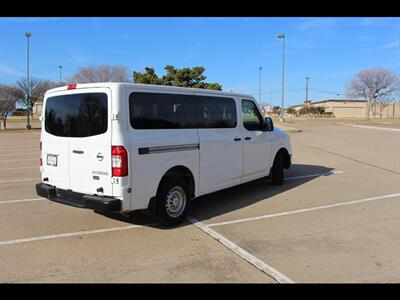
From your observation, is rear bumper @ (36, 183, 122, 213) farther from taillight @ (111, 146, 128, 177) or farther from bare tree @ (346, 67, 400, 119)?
bare tree @ (346, 67, 400, 119)

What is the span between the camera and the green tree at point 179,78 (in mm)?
38219

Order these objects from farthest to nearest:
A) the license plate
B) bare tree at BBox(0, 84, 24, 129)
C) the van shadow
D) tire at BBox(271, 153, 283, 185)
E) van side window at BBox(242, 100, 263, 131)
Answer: bare tree at BBox(0, 84, 24, 129) → tire at BBox(271, 153, 283, 185) → van side window at BBox(242, 100, 263, 131) → the van shadow → the license plate

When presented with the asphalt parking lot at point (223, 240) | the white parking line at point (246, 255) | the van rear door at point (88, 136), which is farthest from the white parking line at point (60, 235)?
the white parking line at point (246, 255)

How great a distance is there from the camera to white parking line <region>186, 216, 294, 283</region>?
393 centimetres

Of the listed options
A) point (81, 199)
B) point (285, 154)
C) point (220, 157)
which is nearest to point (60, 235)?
point (81, 199)

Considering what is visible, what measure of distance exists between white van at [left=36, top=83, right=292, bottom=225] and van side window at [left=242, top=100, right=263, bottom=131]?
598mm

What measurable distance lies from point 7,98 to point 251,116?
115 ft

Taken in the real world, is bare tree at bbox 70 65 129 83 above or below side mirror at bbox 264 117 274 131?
above

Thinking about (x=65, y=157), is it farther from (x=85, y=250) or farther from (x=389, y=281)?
(x=389, y=281)

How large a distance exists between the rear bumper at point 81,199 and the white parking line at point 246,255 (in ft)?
4.46

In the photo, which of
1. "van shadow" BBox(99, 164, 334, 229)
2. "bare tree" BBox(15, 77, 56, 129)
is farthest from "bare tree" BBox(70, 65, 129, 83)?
"van shadow" BBox(99, 164, 334, 229)

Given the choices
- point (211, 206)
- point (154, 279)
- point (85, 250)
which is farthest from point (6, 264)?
point (211, 206)

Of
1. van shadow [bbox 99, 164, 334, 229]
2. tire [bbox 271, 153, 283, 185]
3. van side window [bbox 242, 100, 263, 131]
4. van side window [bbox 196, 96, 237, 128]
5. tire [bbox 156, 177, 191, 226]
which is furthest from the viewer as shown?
tire [bbox 271, 153, 283, 185]

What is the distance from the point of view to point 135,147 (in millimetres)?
4961
